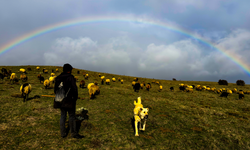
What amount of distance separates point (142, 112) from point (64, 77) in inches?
190

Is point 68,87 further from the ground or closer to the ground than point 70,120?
further from the ground

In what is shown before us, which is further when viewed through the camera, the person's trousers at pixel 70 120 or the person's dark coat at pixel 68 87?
the person's trousers at pixel 70 120

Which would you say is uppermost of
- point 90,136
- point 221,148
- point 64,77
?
point 64,77

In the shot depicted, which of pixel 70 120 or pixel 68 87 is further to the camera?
pixel 70 120

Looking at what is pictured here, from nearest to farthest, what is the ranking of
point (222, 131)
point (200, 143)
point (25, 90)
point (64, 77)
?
point (64, 77) → point (200, 143) → point (222, 131) → point (25, 90)

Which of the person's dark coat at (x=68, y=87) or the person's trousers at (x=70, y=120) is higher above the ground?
the person's dark coat at (x=68, y=87)

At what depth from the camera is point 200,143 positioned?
7.58 m

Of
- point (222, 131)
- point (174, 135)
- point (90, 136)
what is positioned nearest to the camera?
point (90, 136)

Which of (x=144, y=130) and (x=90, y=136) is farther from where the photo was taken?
(x=144, y=130)

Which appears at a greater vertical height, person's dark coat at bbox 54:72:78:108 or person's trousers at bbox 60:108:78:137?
person's dark coat at bbox 54:72:78:108

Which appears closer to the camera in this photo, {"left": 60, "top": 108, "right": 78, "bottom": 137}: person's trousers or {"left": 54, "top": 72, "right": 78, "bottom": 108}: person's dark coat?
{"left": 54, "top": 72, "right": 78, "bottom": 108}: person's dark coat

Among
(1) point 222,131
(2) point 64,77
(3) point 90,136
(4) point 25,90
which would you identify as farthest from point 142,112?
(4) point 25,90

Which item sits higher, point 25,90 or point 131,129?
point 25,90

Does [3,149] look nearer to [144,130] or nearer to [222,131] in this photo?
[144,130]
